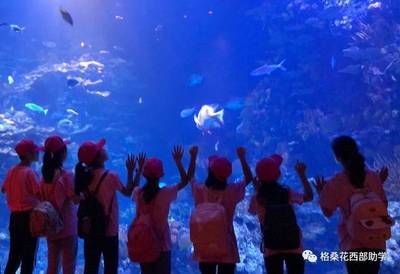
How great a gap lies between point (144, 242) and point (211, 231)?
684 mm

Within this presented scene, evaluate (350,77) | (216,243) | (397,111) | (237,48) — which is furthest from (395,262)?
(237,48)

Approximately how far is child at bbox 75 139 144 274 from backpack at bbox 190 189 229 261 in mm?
844

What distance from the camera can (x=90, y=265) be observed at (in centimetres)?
421

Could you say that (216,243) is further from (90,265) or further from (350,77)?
(350,77)

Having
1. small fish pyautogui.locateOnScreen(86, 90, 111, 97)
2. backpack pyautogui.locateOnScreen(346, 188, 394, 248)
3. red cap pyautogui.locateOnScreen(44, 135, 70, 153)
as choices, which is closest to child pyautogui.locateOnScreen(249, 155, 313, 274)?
backpack pyautogui.locateOnScreen(346, 188, 394, 248)

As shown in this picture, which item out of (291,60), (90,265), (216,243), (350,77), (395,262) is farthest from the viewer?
(291,60)

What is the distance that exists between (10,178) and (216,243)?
2.53 meters

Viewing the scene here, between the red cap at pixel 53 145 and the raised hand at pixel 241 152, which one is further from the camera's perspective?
the red cap at pixel 53 145

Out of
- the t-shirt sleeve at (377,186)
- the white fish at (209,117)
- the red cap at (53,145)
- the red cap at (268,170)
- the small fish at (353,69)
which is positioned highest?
the small fish at (353,69)

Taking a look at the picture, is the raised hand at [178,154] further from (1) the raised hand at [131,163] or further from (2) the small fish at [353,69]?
(2) the small fish at [353,69]

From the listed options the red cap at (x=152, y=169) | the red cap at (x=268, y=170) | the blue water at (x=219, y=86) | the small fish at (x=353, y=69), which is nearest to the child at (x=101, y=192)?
the red cap at (x=152, y=169)

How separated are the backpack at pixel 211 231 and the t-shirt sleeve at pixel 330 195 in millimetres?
946

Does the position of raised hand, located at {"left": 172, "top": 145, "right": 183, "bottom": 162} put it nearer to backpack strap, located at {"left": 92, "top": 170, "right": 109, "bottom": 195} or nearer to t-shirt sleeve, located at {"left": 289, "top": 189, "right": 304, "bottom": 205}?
backpack strap, located at {"left": 92, "top": 170, "right": 109, "bottom": 195}

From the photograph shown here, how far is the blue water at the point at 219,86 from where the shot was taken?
15.5m
